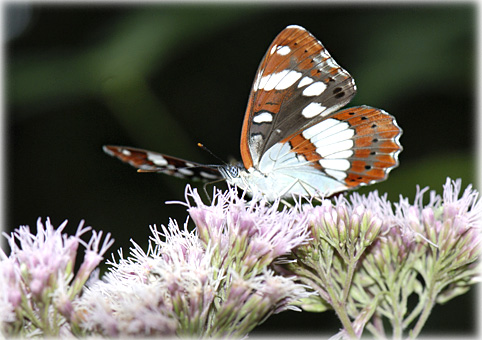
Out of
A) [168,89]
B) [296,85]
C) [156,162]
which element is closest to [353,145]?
[296,85]

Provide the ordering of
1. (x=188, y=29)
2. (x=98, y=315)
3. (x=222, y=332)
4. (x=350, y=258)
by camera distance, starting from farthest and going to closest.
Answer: (x=188, y=29), (x=350, y=258), (x=222, y=332), (x=98, y=315)

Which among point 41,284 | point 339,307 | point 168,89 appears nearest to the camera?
point 41,284

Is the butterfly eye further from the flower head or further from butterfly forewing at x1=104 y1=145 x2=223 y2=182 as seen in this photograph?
the flower head

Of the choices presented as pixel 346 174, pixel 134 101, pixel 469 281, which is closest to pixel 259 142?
pixel 346 174

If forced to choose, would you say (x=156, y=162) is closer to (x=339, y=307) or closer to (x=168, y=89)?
(x=339, y=307)

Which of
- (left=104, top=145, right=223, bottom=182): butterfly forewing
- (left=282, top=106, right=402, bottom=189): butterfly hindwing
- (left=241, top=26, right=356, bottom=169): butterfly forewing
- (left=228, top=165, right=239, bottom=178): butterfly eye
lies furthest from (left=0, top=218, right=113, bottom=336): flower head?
(left=282, top=106, right=402, bottom=189): butterfly hindwing

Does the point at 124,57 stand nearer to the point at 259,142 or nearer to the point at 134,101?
the point at 134,101

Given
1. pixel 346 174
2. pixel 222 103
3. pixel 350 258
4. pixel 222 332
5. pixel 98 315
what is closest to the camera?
pixel 98 315
